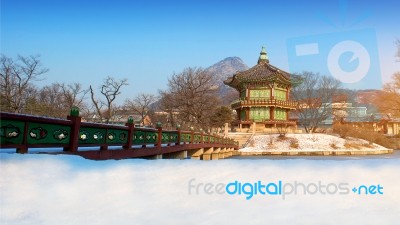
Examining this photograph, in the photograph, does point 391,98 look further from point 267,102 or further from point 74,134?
point 267,102

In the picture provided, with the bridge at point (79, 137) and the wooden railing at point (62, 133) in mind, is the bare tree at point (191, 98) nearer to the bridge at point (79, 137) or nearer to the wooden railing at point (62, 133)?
the bridge at point (79, 137)

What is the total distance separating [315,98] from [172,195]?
50.5 feet

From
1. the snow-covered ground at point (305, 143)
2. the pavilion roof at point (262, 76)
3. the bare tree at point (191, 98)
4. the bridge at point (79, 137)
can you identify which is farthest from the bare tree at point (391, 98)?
the pavilion roof at point (262, 76)

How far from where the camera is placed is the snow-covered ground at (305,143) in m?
12.5

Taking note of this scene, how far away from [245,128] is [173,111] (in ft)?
17.6

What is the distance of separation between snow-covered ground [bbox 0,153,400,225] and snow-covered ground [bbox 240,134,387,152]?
10015 millimetres

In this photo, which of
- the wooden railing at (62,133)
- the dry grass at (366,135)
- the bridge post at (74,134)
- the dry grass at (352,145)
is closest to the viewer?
the wooden railing at (62,133)

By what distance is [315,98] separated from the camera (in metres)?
16.4

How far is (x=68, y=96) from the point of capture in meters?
9.02

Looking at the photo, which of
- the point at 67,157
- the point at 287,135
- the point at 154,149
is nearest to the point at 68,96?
the point at 154,149

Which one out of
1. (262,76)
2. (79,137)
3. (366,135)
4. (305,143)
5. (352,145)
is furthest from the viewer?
(262,76)

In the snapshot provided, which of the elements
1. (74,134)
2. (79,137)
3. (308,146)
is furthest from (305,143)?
(74,134)

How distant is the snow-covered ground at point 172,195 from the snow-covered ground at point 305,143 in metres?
10.0

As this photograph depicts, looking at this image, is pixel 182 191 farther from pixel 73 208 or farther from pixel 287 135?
pixel 287 135
